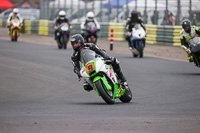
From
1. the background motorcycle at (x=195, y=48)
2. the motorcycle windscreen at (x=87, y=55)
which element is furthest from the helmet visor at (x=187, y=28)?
the motorcycle windscreen at (x=87, y=55)

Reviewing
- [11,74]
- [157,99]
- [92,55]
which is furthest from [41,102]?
[11,74]

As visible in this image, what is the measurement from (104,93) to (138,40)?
12985mm

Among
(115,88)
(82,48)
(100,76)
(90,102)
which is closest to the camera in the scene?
(100,76)

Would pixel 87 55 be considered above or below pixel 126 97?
above

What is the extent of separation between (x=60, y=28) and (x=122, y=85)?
55.9 feet

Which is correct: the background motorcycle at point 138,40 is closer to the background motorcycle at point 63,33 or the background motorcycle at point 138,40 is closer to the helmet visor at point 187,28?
the background motorcycle at point 63,33

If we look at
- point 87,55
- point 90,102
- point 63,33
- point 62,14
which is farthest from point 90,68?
point 62,14

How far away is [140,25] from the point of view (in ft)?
76.9

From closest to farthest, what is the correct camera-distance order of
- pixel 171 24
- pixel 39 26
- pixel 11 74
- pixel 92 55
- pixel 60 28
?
pixel 92 55 < pixel 11 74 < pixel 60 28 < pixel 171 24 < pixel 39 26

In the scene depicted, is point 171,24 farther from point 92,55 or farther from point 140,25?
point 92,55

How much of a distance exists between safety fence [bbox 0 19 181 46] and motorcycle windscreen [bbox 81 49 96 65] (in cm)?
1998

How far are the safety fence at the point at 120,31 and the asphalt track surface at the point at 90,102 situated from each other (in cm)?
1065

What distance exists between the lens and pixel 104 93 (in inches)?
395

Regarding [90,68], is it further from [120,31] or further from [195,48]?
[120,31]
